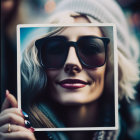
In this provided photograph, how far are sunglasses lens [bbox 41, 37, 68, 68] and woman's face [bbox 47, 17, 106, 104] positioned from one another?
0.05 feet

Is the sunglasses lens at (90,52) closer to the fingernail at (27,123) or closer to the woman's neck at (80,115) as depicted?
the woman's neck at (80,115)

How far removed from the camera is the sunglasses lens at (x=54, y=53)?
2.39 ft

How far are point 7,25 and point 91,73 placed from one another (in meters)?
0.33

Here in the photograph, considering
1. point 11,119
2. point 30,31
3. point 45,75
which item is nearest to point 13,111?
point 11,119

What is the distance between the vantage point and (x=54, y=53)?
73cm

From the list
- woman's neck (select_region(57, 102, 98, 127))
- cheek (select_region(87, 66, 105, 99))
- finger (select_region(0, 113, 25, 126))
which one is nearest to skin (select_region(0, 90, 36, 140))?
finger (select_region(0, 113, 25, 126))

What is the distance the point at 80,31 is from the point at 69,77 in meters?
0.16

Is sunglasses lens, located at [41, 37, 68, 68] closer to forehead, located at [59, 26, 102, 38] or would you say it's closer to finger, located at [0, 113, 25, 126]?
forehead, located at [59, 26, 102, 38]

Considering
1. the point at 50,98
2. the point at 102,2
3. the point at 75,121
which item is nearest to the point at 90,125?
the point at 75,121

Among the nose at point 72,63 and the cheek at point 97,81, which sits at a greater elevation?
the nose at point 72,63

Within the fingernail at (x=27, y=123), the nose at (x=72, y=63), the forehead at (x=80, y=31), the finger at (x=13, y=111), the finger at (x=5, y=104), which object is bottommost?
the fingernail at (x=27, y=123)

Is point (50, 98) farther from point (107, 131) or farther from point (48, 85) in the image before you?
point (107, 131)

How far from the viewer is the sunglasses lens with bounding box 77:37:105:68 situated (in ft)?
2.38

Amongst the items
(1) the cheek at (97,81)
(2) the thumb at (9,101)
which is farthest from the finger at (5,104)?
(1) the cheek at (97,81)
